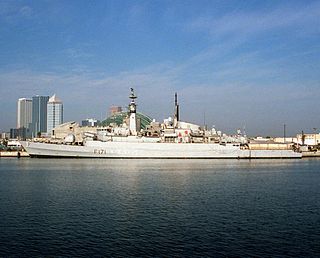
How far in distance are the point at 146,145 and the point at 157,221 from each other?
4719 cm

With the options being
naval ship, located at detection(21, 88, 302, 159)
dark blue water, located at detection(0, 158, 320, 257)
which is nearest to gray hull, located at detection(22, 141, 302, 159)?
naval ship, located at detection(21, 88, 302, 159)

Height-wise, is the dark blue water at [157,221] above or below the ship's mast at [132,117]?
below

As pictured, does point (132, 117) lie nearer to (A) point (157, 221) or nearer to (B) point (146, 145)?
(B) point (146, 145)

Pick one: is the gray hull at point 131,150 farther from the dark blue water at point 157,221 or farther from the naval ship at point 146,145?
the dark blue water at point 157,221

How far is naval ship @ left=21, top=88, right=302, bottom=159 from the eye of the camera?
62094mm

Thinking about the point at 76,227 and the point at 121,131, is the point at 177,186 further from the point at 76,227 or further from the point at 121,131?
the point at 121,131

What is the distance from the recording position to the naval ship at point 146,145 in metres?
62.1

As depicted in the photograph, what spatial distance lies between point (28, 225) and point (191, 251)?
23.1ft

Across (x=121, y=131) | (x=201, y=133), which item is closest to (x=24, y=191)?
(x=121, y=131)

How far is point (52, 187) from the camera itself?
87.9 feet

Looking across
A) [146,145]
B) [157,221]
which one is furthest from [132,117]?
[157,221]

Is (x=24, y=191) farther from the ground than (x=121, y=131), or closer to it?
closer to it

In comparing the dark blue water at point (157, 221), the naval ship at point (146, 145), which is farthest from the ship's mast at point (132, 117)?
the dark blue water at point (157, 221)

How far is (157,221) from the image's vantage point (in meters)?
16.6
